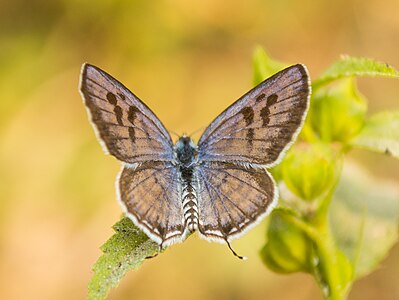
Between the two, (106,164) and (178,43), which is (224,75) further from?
(106,164)

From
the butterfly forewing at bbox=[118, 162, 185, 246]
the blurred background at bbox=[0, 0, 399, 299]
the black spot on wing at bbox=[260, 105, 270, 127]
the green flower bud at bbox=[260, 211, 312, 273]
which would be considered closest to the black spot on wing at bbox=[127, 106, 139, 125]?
the butterfly forewing at bbox=[118, 162, 185, 246]

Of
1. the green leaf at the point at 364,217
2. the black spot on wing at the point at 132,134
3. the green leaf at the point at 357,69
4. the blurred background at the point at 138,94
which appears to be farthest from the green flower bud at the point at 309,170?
the blurred background at the point at 138,94

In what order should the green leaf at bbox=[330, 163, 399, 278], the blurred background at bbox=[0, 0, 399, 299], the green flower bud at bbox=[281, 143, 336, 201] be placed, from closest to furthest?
the green flower bud at bbox=[281, 143, 336, 201], the green leaf at bbox=[330, 163, 399, 278], the blurred background at bbox=[0, 0, 399, 299]

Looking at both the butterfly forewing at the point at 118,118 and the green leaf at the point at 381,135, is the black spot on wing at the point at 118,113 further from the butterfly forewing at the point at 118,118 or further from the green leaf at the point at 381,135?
the green leaf at the point at 381,135

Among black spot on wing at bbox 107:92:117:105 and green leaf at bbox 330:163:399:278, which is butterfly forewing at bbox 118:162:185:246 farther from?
green leaf at bbox 330:163:399:278

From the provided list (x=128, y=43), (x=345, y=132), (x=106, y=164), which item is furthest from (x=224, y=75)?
(x=345, y=132)

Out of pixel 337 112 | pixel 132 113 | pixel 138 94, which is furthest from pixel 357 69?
pixel 138 94
